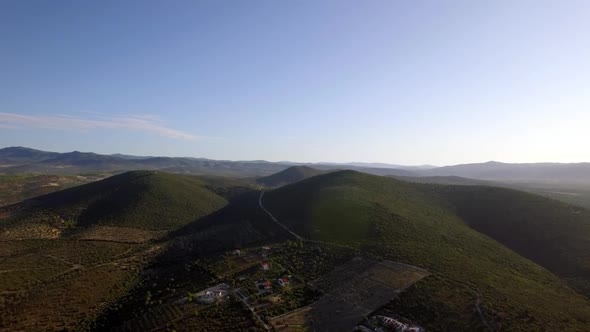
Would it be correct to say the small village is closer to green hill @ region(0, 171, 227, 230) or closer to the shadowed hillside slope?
the shadowed hillside slope

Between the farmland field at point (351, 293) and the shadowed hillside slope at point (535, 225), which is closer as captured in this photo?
the farmland field at point (351, 293)

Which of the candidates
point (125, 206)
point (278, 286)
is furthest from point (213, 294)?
point (125, 206)

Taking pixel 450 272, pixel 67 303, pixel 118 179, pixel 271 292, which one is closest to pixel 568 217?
pixel 450 272

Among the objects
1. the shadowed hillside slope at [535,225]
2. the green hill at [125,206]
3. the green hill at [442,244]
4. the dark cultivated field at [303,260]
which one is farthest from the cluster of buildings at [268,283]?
the green hill at [125,206]

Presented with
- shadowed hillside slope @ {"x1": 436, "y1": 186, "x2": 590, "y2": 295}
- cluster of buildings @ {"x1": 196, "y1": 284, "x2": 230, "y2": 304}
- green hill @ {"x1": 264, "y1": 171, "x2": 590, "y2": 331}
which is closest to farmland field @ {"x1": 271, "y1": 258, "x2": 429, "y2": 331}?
green hill @ {"x1": 264, "y1": 171, "x2": 590, "y2": 331}

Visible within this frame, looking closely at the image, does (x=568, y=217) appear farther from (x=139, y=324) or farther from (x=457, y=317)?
(x=139, y=324)

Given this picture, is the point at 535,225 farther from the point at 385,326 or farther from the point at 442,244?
the point at 385,326

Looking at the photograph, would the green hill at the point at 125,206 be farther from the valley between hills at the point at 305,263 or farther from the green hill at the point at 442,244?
the green hill at the point at 442,244
